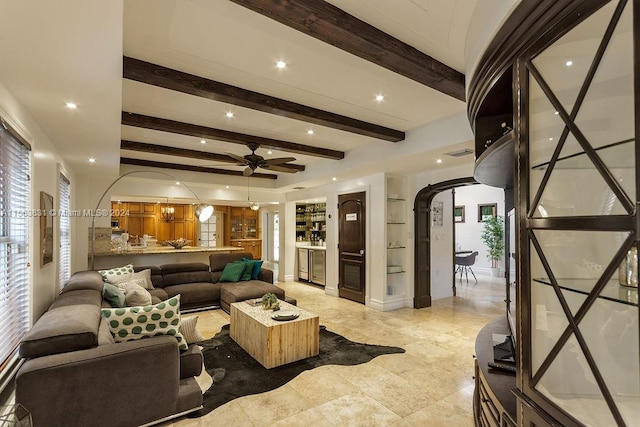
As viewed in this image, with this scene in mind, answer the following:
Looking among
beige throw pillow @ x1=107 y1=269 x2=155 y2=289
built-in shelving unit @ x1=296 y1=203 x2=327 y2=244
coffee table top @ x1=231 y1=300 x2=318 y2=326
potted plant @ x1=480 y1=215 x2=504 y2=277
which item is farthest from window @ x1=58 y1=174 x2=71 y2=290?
potted plant @ x1=480 y1=215 x2=504 y2=277

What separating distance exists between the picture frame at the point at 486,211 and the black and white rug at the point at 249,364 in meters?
7.35

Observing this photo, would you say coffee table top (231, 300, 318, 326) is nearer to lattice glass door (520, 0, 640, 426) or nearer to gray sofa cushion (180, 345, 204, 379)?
gray sofa cushion (180, 345, 204, 379)

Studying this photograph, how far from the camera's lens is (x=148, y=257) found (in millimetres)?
6246

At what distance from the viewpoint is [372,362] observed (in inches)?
139

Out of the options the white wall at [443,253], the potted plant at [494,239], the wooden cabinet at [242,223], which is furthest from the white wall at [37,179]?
the potted plant at [494,239]

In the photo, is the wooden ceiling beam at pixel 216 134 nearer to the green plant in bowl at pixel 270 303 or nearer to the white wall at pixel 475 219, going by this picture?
the green plant in bowl at pixel 270 303

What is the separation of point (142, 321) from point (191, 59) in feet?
6.48

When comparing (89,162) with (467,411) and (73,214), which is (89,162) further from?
(467,411)

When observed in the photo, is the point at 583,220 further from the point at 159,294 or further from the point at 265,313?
the point at 159,294

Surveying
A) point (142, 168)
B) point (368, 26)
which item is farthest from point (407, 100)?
point (142, 168)

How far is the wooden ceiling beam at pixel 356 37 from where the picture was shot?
1.78 metres

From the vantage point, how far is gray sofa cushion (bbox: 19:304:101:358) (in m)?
2.04

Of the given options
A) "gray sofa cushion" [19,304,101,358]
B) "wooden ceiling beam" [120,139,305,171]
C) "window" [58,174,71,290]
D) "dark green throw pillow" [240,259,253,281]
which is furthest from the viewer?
"dark green throw pillow" [240,259,253,281]

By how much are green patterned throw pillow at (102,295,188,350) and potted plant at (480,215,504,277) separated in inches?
351
